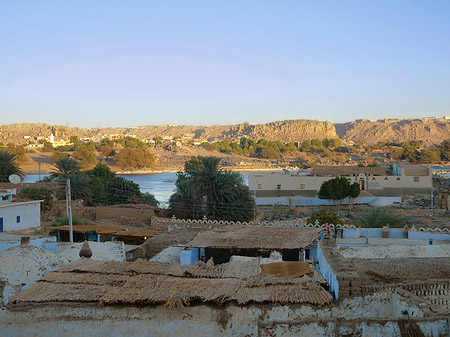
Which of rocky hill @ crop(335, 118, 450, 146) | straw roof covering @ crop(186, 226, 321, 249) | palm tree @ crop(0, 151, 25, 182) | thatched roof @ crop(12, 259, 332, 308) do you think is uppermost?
rocky hill @ crop(335, 118, 450, 146)

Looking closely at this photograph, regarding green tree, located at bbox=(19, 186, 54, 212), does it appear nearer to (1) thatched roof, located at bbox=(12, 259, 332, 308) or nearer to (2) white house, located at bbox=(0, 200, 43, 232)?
(2) white house, located at bbox=(0, 200, 43, 232)

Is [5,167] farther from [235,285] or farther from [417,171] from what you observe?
[235,285]

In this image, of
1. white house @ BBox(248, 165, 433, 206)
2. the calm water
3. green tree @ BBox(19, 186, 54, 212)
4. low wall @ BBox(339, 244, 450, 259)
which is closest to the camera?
low wall @ BBox(339, 244, 450, 259)

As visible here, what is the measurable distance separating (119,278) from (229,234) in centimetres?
508

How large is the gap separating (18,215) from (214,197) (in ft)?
32.0

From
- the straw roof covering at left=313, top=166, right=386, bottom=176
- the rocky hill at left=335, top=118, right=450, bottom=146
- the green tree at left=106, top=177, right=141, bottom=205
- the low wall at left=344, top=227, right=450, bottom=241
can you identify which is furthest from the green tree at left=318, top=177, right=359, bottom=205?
the rocky hill at left=335, top=118, right=450, bottom=146

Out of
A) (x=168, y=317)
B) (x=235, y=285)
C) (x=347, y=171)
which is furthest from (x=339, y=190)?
(x=168, y=317)

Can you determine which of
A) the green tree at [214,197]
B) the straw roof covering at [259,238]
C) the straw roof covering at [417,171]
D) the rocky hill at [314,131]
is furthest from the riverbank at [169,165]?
the rocky hill at [314,131]

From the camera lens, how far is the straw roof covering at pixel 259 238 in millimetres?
10729

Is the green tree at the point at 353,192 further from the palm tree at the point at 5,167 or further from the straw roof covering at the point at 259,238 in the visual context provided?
the palm tree at the point at 5,167

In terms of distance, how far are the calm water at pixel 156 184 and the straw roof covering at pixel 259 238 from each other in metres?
15.6

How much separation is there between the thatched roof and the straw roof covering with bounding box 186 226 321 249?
9.94 feet

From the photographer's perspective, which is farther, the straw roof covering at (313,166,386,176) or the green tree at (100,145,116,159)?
the green tree at (100,145,116,159)

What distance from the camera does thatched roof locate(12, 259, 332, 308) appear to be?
6.18 meters
